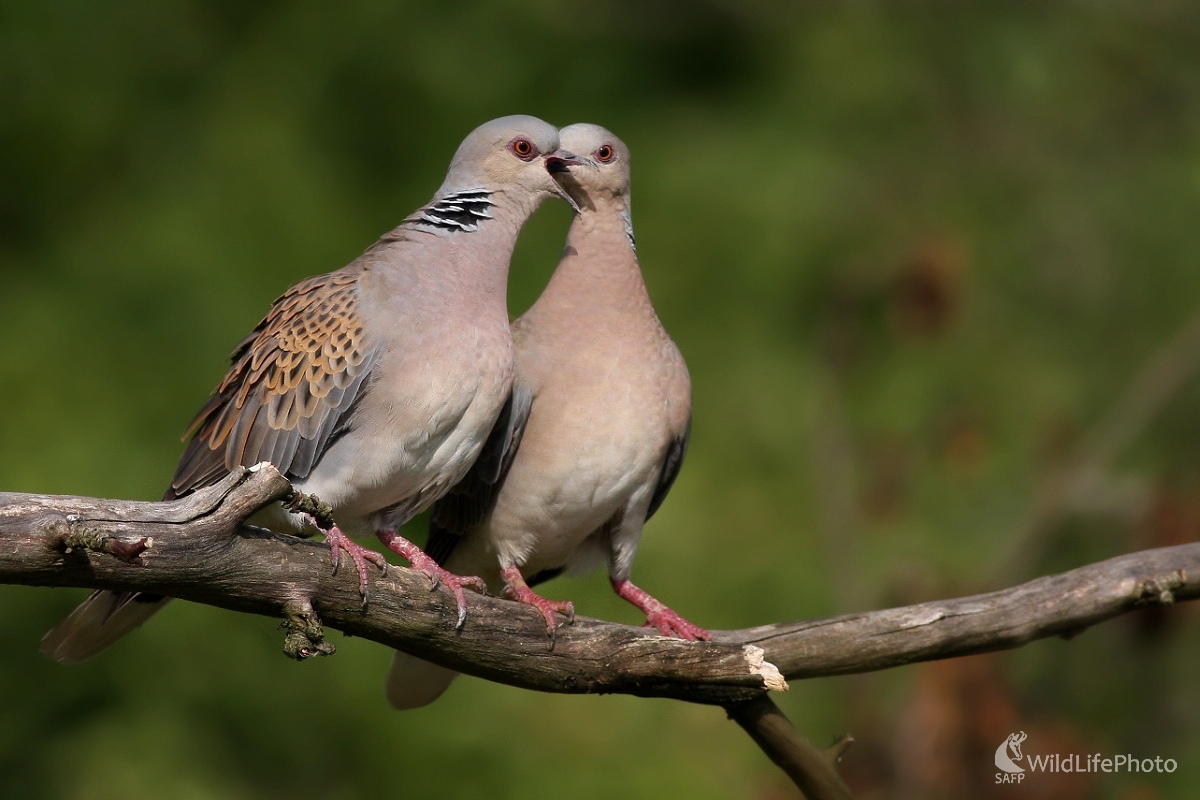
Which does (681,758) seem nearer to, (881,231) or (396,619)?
(881,231)

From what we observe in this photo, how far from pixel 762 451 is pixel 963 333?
43.6 inches

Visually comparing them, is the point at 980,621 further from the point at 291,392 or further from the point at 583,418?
the point at 291,392

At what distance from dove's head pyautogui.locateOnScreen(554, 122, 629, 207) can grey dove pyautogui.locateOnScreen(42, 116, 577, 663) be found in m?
0.34

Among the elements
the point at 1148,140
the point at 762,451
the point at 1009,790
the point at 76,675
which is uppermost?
the point at 1148,140

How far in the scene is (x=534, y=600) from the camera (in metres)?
3.18

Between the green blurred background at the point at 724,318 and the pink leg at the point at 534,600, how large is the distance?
6.17 feet

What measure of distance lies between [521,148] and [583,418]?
0.70m

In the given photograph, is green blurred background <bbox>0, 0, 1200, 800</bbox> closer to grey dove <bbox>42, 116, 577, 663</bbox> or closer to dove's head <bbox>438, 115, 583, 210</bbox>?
grey dove <bbox>42, 116, 577, 663</bbox>

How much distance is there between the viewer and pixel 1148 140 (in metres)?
6.97

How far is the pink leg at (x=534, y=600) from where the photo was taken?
3039 millimetres

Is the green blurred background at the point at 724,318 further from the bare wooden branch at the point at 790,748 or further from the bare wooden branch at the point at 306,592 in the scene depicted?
the bare wooden branch at the point at 306,592

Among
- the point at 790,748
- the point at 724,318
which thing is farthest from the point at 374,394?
the point at 724,318

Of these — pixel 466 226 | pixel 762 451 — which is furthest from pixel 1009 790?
pixel 466 226

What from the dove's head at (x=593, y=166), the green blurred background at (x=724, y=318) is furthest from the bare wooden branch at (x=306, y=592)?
the green blurred background at (x=724, y=318)
